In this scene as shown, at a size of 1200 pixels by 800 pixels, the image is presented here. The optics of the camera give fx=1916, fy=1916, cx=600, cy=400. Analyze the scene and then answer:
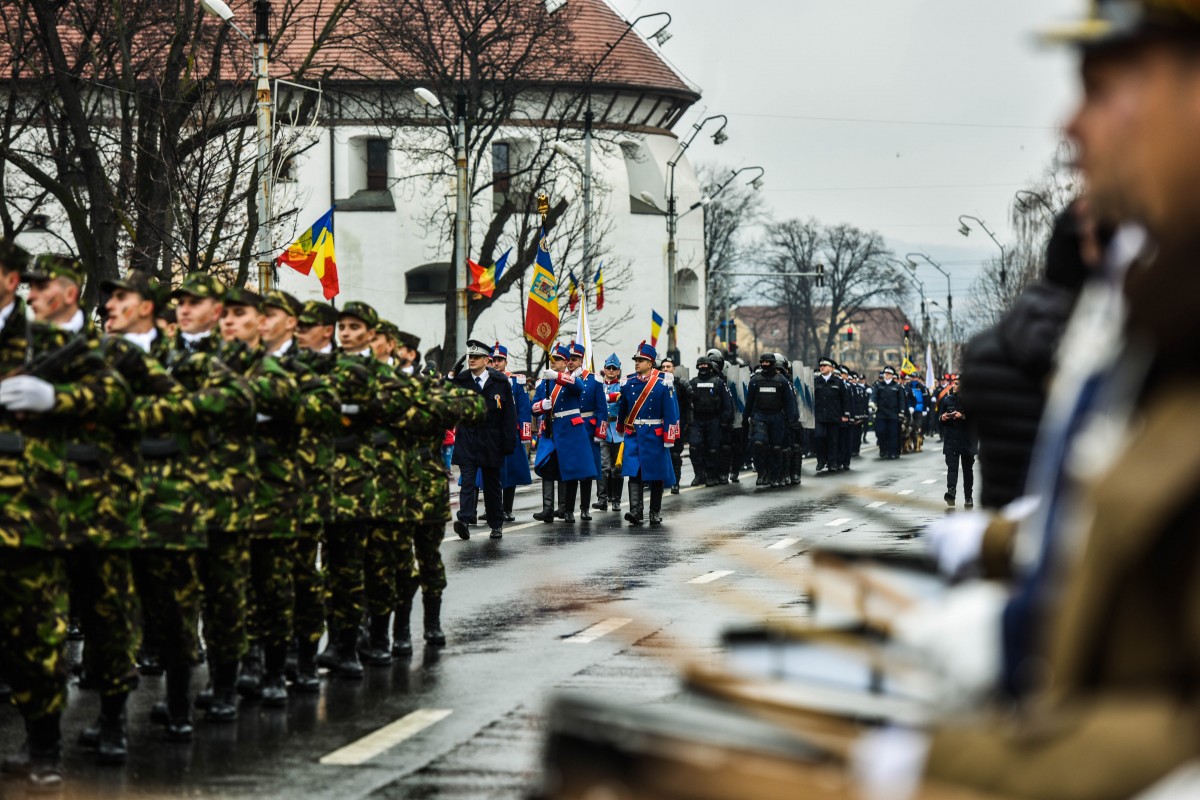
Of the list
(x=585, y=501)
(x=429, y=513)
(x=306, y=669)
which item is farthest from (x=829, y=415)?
(x=306, y=669)

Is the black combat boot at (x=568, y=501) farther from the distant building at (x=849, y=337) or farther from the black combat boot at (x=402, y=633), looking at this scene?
the distant building at (x=849, y=337)

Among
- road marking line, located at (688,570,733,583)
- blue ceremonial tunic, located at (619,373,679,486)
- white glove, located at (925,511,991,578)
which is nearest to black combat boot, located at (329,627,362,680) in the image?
road marking line, located at (688,570,733,583)

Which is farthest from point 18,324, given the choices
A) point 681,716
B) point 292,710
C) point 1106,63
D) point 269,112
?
Result: point 269,112

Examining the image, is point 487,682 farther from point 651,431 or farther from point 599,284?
point 599,284

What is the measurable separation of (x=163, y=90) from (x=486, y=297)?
17521 mm

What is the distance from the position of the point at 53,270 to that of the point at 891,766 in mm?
6187

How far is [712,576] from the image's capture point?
1534cm

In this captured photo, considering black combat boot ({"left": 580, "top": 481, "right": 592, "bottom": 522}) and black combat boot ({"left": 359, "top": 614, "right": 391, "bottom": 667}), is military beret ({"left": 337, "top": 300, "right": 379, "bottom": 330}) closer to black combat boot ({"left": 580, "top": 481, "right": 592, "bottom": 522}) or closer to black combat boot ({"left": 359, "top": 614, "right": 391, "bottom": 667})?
black combat boot ({"left": 359, "top": 614, "right": 391, "bottom": 667})

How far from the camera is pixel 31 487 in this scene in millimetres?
7164

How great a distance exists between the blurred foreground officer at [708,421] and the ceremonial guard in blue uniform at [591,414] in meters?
5.85

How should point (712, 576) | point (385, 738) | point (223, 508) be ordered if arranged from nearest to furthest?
point (385, 738), point (223, 508), point (712, 576)

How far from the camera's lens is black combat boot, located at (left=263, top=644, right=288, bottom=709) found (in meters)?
9.28

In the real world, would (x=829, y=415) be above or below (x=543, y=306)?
below

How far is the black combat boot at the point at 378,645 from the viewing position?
35.0 ft
